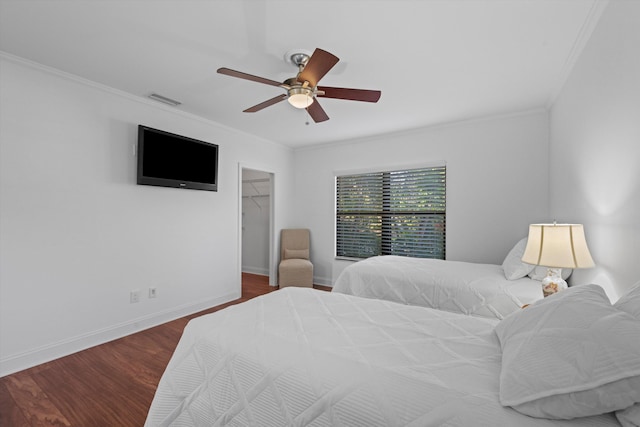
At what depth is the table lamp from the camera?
5.74 ft

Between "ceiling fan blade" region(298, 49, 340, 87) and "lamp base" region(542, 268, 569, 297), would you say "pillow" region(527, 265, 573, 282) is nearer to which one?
"lamp base" region(542, 268, 569, 297)

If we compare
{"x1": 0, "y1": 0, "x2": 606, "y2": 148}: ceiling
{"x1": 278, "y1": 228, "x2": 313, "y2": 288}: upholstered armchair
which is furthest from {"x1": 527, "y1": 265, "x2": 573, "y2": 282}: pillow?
{"x1": 278, "y1": 228, "x2": 313, "y2": 288}: upholstered armchair

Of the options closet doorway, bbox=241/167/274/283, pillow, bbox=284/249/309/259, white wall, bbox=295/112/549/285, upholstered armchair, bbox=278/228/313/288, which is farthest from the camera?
closet doorway, bbox=241/167/274/283

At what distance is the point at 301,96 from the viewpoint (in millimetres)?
2127

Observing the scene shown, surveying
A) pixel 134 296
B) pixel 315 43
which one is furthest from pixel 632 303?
pixel 134 296

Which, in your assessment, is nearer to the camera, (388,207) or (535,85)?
(535,85)

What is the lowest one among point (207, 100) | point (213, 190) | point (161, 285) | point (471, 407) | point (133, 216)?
point (161, 285)

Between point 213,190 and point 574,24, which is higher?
point 574,24

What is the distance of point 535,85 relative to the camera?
287 cm

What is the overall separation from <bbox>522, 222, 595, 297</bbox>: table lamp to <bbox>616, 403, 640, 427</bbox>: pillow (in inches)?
48.3

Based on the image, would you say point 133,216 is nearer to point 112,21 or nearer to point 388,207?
point 112,21

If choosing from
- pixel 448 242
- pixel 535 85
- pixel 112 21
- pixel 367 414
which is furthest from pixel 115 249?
pixel 535 85

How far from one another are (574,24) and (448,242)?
2.70m

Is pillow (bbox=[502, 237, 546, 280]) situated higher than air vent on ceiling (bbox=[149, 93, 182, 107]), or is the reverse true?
air vent on ceiling (bbox=[149, 93, 182, 107])
